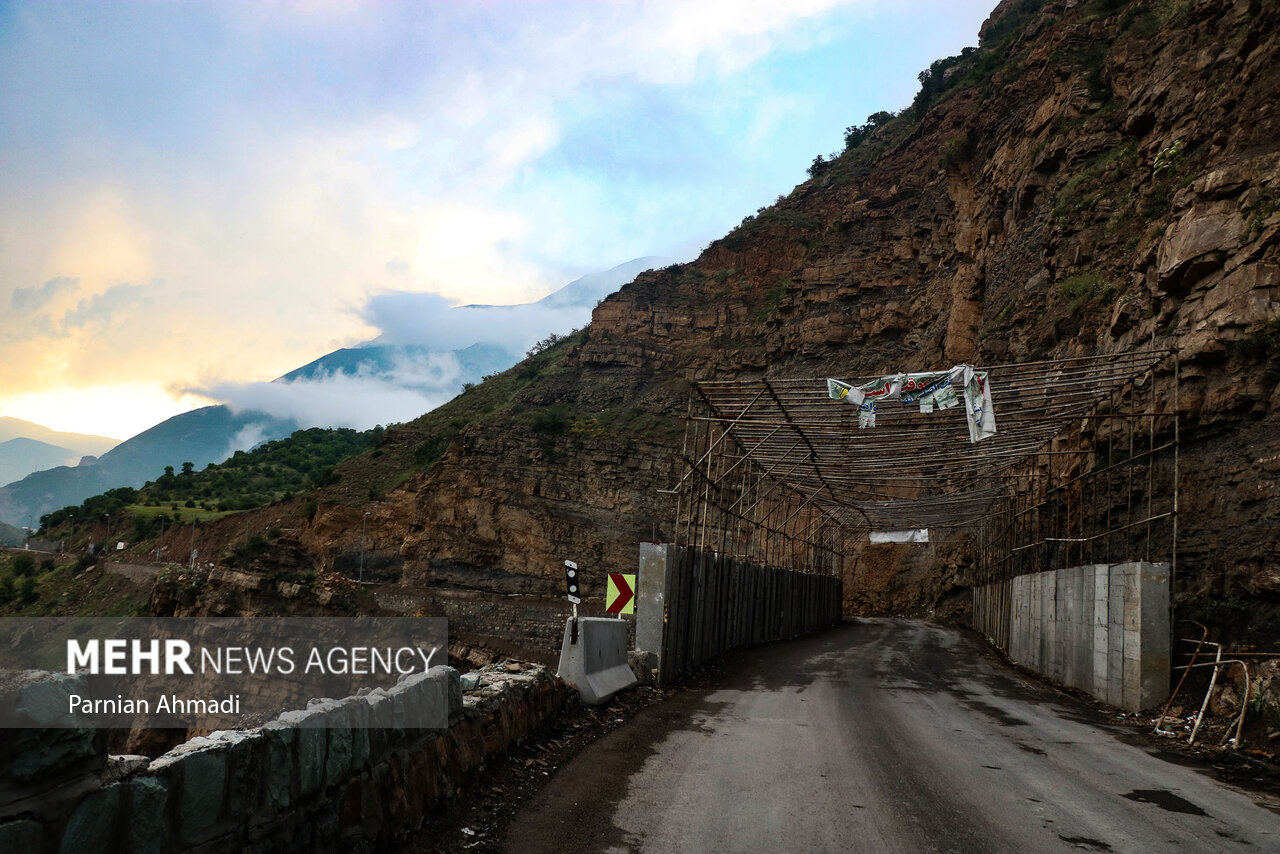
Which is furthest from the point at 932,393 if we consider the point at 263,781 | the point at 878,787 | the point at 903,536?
the point at 903,536

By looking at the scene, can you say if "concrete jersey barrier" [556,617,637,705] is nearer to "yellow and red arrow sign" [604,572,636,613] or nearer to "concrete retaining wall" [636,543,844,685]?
"yellow and red arrow sign" [604,572,636,613]

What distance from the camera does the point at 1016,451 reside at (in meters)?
20.4

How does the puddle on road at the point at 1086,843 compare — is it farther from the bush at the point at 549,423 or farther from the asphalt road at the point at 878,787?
the bush at the point at 549,423

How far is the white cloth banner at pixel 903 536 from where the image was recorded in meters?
38.4

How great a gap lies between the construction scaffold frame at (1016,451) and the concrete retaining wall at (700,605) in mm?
713

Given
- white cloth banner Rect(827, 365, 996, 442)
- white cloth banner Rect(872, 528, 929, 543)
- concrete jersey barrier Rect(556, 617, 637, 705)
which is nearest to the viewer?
concrete jersey barrier Rect(556, 617, 637, 705)

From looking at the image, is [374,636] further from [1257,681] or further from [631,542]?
[1257,681]

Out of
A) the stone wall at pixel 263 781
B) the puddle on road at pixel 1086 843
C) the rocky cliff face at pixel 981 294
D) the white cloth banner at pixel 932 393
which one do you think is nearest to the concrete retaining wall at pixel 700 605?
the white cloth banner at pixel 932 393

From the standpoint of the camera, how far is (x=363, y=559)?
47781 mm

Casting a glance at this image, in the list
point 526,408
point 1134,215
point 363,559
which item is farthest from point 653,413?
point 1134,215

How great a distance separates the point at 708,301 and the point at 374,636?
111 ft

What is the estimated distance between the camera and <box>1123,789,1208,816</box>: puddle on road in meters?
6.30

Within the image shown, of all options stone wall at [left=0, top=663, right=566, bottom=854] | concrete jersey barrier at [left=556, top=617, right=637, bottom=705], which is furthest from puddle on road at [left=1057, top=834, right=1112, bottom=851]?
concrete jersey barrier at [left=556, top=617, right=637, bottom=705]

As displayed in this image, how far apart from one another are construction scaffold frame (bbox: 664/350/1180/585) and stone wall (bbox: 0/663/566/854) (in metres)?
9.02
